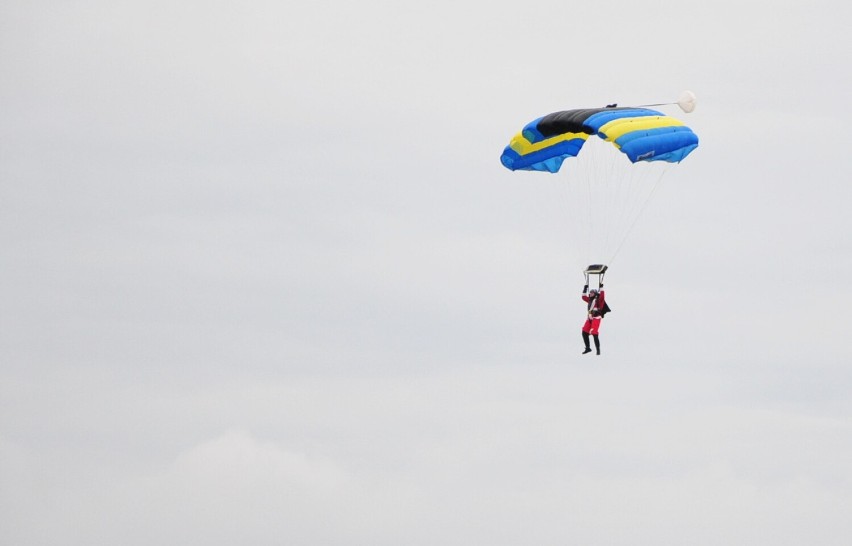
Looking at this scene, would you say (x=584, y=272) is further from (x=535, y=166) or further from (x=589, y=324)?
(x=535, y=166)

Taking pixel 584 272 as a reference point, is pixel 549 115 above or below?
above

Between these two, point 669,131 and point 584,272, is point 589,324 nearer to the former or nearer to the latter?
point 584,272

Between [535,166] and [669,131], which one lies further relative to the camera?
[535,166]

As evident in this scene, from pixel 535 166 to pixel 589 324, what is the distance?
6773mm

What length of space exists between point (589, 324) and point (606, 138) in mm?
5540

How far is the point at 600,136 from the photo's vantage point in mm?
69000

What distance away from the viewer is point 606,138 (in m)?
68.3

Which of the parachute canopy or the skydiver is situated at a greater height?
the parachute canopy

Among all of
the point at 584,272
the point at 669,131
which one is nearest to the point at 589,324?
the point at 584,272

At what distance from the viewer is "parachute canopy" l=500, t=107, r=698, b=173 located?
2685 inches

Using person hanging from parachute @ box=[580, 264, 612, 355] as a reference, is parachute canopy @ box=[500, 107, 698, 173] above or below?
above

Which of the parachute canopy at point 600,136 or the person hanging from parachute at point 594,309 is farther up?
the parachute canopy at point 600,136

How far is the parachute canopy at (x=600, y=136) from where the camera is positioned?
68188mm

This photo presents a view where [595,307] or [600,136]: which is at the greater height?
[600,136]
